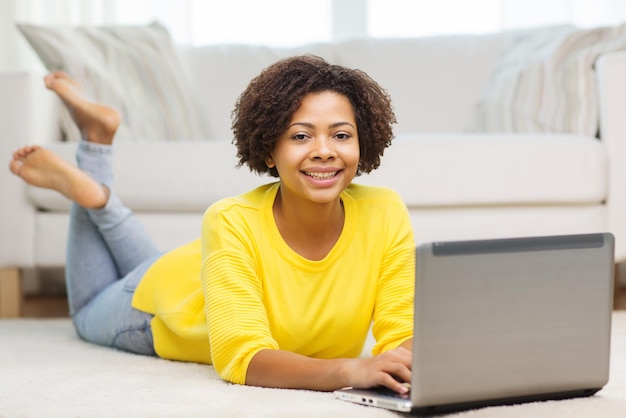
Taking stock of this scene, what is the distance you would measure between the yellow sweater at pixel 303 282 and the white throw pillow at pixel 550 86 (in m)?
1.28

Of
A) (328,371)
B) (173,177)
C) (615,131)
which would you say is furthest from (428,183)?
(328,371)

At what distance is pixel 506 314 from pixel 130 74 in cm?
209

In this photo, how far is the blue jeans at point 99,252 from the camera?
2037mm

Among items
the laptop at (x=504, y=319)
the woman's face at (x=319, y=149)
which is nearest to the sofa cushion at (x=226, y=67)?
the woman's face at (x=319, y=149)

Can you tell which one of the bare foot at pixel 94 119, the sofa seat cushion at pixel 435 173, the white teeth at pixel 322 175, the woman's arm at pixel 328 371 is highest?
the bare foot at pixel 94 119

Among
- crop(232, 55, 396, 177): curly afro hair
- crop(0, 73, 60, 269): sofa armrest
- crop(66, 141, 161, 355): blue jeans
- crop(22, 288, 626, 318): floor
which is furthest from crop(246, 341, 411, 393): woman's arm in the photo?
crop(22, 288, 626, 318): floor

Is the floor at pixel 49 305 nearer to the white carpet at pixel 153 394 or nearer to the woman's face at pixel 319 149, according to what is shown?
the white carpet at pixel 153 394

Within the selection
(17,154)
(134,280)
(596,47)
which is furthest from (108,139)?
(596,47)

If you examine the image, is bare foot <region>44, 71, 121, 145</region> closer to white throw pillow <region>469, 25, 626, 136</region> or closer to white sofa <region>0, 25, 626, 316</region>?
white sofa <region>0, 25, 626, 316</region>

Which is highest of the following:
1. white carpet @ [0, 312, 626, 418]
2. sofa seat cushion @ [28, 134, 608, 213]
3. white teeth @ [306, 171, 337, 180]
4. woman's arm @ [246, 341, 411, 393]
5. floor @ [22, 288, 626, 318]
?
white teeth @ [306, 171, 337, 180]

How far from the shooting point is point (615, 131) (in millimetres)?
2611

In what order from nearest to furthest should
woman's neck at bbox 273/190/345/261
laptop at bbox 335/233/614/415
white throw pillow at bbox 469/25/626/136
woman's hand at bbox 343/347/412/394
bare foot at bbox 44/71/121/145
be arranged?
laptop at bbox 335/233/614/415 < woman's hand at bbox 343/347/412/394 < woman's neck at bbox 273/190/345/261 < bare foot at bbox 44/71/121/145 < white throw pillow at bbox 469/25/626/136

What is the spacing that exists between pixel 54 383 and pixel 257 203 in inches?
16.8

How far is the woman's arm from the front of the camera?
125cm
